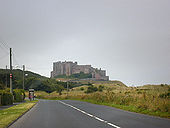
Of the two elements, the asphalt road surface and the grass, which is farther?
the grass

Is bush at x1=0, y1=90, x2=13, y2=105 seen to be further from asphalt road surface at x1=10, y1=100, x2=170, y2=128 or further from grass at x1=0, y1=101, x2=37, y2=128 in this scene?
asphalt road surface at x1=10, y1=100, x2=170, y2=128

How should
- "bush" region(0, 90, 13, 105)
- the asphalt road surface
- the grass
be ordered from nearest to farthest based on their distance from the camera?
the asphalt road surface → the grass → "bush" region(0, 90, 13, 105)

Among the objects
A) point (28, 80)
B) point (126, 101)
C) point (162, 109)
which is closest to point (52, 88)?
point (28, 80)

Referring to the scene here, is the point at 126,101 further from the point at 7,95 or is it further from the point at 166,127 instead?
the point at 7,95

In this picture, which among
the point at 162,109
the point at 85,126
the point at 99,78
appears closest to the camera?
the point at 85,126

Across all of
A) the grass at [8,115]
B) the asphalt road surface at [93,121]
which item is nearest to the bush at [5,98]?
the grass at [8,115]

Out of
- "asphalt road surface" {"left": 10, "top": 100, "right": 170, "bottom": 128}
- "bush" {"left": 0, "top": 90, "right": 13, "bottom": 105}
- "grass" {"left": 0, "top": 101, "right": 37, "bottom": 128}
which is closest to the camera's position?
"asphalt road surface" {"left": 10, "top": 100, "right": 170, "bottom": 128}

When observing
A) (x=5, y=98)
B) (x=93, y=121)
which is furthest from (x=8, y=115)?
(x=5, y=98)

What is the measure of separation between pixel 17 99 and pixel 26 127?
40059 millimetres

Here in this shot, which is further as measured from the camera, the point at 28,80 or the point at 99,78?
the point at 99,78

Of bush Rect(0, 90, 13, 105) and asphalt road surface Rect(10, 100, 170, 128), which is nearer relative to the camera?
asphalt road surface Rect(10, 100, 170, 128)

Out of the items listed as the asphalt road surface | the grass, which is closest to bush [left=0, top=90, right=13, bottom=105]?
the grass

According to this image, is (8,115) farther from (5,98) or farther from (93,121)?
(5,98)

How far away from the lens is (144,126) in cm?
1059
